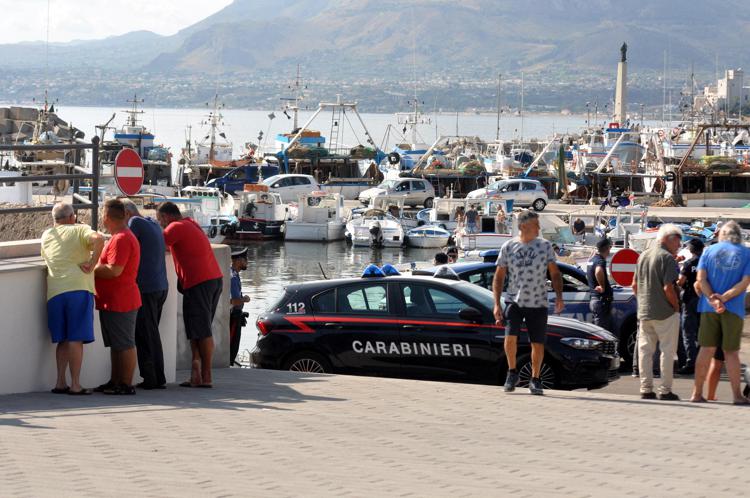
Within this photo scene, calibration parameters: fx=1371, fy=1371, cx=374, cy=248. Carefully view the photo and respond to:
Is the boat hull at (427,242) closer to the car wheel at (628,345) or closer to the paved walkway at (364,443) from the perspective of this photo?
the car wheel at (628,345)

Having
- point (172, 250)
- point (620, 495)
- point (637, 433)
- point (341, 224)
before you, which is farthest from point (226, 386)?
point (341, 224)

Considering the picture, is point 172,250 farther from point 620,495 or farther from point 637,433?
point 620,495

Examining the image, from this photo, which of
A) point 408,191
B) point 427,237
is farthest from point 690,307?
point 408,191

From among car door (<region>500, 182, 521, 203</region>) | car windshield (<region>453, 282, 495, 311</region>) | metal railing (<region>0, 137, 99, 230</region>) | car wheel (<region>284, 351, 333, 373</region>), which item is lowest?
car wheel (<region>284, 351, 333, 373</region>)

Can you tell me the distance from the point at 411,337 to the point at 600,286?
11.1ft

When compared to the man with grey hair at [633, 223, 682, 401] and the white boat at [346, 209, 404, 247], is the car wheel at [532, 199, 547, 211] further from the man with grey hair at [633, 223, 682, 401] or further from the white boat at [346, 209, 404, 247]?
the man with grey hair at [633, 223, 682, 401]

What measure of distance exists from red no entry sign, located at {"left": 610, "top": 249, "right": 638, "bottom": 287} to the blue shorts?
8046 mm

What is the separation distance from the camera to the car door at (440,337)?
44.6ft

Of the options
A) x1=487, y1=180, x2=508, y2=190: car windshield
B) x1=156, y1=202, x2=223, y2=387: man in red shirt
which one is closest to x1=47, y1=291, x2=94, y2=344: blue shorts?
x1=156, y1=202, x2=223, y2=387: man in red shirt

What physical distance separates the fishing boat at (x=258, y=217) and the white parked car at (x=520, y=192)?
9.06m

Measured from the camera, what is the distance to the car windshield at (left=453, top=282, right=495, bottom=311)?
13758 mm

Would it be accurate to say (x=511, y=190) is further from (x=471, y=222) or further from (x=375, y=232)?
(x=471, y=222)

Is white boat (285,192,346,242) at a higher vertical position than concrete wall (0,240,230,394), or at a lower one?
lower

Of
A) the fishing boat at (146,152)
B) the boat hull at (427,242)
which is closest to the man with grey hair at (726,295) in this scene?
the boat hull at (427,242)
